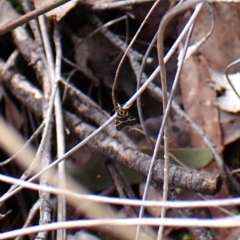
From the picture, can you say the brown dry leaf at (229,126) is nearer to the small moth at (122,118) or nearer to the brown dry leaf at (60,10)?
the small moth at (122,118)

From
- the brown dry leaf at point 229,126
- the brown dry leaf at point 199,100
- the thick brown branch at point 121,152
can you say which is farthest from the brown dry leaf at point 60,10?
the brown dry leaf at point 229,126

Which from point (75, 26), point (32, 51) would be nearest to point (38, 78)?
point (32, 51)

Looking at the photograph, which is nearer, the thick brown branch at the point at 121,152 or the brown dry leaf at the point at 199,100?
the thick brown branch at the point at 121,152

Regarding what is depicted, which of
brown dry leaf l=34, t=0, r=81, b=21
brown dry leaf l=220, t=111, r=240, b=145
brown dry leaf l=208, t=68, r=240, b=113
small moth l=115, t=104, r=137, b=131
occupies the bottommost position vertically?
brown dry leaf l=220, t=111, r=240, b=145

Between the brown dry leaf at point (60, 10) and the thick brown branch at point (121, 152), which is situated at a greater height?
the brown dry leaf at point (60, 10)

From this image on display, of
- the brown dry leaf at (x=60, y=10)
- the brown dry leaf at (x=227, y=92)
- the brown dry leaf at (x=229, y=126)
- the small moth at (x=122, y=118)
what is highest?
the brown dry leaf at (x=60, y=10)

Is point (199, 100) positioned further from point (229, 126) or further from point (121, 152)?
Answer: point (121, 152)

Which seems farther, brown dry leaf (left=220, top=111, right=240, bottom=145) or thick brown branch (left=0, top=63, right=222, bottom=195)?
brown dry leaf (left=220, top=111, right=240, bottom=145)

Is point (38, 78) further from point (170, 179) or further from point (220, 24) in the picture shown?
point (220, 24)

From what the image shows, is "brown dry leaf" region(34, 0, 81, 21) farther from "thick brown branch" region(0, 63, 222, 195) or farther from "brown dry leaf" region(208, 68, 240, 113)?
"brown dry leaf" region(208, 68, 240, 113)

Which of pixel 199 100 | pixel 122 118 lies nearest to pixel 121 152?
pixel 122 118

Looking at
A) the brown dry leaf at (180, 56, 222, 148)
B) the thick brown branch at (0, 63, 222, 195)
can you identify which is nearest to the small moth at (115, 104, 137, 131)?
the thick brown branch at (0, 63, 222, 195)
